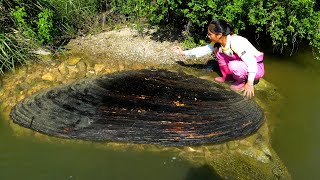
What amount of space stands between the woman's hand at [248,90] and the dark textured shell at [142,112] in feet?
0.24

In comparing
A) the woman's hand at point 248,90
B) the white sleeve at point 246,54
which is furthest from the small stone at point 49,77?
the woman's hand at point 248,90

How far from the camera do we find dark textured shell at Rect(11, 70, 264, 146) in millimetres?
4695

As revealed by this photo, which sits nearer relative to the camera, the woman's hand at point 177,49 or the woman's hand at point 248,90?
the woman's hand at point 248,90

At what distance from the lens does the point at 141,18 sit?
22.4ft

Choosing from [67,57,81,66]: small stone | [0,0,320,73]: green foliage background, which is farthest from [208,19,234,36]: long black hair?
[67,57,81,66]: small stone

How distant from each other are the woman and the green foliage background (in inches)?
22.0

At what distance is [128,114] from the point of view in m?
4.91

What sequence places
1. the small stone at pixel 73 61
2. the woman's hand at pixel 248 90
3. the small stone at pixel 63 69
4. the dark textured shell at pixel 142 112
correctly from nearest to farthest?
the dark textured shell at pixel 142 112 → the woman's hand at pixel 248 90 → the small stone at pixel 63 69 → the small stone at pixel 73 61

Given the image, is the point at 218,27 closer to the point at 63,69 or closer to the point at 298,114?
the point at 298,114

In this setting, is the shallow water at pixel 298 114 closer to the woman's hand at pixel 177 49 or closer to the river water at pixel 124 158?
the river water at pixel 124 158

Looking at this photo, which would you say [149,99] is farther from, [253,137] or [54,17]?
[54,17]

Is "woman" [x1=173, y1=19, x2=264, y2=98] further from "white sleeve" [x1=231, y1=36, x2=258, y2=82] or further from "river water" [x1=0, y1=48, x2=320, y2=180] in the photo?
"river water" [x1=0, y1=48, x2=320, y2=180]

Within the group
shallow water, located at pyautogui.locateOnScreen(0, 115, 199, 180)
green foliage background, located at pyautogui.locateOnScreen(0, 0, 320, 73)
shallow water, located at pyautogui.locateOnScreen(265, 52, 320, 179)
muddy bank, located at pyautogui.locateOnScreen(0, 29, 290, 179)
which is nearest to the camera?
shallow water, located at pyautogui.locateOnScreen(0, 115, 199, 180)

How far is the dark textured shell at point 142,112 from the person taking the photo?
15.4 ft
